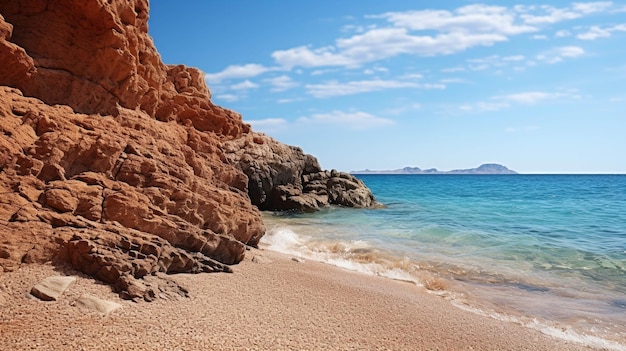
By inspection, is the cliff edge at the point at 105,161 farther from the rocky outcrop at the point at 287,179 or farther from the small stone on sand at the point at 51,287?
the rocky outcrop at the point at 287,179

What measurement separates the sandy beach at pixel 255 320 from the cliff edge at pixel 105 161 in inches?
16.2

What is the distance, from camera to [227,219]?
339 inches

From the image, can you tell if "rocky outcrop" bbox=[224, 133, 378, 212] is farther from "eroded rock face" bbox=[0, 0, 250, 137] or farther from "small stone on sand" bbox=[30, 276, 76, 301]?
"small stone on sand" bbox=[30, 276, 76, 301]

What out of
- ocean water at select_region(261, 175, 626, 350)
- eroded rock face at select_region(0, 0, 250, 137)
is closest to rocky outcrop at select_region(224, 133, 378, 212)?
ocean water at select_region(261, 175, 626, 350)

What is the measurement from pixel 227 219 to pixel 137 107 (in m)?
2.93

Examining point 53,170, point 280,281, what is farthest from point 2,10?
point 280,281

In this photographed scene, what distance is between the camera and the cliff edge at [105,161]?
19.4ft

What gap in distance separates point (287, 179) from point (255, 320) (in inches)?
890

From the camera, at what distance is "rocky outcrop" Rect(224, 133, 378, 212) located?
2367 cm

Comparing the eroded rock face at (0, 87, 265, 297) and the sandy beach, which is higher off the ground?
the eroded rock face at (0, 87, 265, 297)

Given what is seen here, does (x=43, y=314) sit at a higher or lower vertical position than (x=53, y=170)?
lower

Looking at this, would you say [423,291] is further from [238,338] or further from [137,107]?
[137,107]

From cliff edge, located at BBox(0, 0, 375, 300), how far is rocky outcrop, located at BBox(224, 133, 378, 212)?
1153 cm

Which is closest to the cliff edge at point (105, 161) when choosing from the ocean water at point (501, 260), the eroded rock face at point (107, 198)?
the eroded rock face at point (107, 198)
